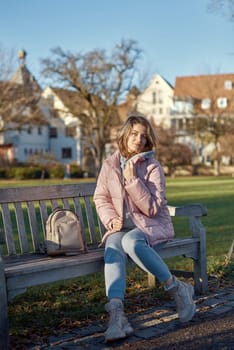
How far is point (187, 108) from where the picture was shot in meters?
63.3

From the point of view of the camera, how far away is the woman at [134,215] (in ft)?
13.2

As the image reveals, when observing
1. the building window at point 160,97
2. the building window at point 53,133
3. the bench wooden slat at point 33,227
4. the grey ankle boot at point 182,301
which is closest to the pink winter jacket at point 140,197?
the grey ankle boot at point 182,301

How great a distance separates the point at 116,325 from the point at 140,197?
1.01m

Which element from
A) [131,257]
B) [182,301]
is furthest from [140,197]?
[182,301]

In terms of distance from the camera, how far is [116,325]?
12.1ft

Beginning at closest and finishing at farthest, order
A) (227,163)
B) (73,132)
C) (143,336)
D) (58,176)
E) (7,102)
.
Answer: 1. (143,336)
2. (7,102)
3. (58,176)
4. (73,132)
5. (227,163)

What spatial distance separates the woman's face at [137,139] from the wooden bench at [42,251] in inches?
29.3

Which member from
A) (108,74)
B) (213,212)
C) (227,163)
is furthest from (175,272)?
(227,163)

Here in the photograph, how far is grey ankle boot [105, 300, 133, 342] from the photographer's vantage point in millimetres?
3654

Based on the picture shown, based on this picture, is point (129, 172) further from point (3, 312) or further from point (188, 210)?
point (3, 312)

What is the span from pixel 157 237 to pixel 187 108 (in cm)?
6006

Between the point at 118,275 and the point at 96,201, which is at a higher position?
the point at 96,201

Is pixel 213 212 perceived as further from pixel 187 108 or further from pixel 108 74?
pixel 187 108

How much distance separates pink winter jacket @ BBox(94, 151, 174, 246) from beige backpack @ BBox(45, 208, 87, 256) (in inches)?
9.7
